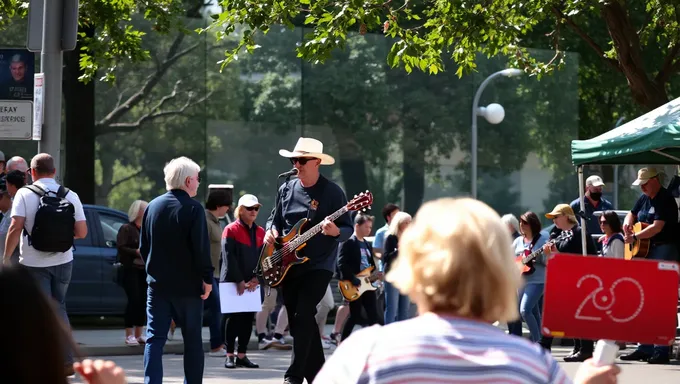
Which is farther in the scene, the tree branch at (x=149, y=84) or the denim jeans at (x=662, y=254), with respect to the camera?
the tree branch at (x=149, y=84)

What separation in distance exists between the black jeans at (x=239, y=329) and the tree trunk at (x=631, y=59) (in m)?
7.57

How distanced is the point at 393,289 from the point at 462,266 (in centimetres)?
1224

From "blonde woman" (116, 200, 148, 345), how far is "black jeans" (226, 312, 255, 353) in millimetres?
2298

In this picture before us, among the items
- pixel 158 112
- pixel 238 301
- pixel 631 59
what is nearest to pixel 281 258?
pixel 238 301

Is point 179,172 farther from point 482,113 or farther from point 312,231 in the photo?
point 482,113

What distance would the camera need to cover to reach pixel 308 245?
30.6ft

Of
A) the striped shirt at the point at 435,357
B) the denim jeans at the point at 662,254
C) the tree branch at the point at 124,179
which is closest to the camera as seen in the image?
the striped shirt at the point at 435,357

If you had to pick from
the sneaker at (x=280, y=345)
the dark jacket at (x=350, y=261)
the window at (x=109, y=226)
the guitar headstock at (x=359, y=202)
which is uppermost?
the guitar headstock at (x=359, y=202)

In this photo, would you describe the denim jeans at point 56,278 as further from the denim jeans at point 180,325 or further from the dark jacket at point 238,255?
the dark jacket at point 238,255

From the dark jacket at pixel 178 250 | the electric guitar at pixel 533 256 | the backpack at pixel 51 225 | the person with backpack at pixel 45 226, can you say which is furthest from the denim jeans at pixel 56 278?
the electric guitar at pixel 533 256

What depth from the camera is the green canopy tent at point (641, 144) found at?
12.7 m

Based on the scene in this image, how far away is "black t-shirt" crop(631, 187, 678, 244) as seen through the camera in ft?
44.8

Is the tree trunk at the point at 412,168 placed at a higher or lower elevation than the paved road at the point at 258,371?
higher

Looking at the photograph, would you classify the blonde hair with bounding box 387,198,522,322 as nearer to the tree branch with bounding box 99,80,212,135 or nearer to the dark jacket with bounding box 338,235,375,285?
the dark jacket with bounding box 338,235,375,285
